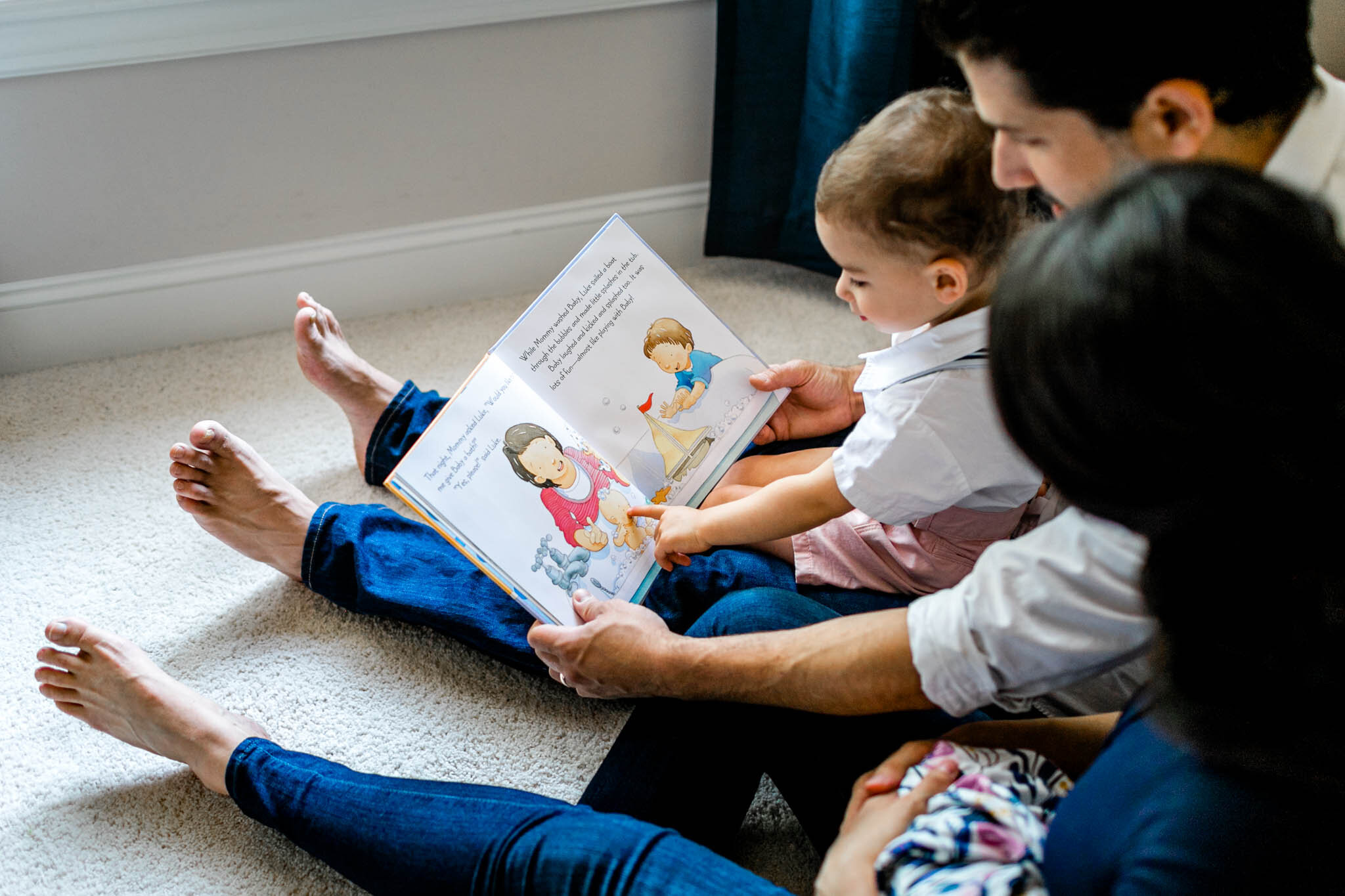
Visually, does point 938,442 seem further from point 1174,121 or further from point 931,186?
point 1174,121

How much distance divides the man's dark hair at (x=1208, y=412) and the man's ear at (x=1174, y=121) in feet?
0.49

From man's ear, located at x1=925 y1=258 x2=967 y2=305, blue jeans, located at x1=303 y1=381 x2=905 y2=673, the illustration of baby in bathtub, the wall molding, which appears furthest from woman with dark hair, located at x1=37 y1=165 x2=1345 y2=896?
the wall molding

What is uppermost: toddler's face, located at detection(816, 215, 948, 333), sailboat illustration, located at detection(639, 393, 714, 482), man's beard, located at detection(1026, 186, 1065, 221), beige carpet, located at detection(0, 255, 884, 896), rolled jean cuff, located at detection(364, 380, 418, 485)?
man's beard, located at detection(1026, 186, 1065, 221)

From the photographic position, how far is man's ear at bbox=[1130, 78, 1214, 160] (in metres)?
0.62

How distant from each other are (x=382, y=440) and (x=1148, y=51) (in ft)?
3.52

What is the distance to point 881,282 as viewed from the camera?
93 cm

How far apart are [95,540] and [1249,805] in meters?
1.43

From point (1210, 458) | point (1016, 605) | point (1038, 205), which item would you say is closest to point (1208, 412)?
point (1210, 458)

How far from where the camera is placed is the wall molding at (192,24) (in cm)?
141

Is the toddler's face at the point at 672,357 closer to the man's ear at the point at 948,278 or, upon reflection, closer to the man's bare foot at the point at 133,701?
the man's ear at the point at 948,278

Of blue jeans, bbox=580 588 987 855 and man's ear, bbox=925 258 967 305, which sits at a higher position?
man's ear, bbox=925 258 967 305

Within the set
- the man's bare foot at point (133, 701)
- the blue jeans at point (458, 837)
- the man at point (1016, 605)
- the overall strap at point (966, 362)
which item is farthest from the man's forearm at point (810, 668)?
the man's bare foot at point (133, 701)

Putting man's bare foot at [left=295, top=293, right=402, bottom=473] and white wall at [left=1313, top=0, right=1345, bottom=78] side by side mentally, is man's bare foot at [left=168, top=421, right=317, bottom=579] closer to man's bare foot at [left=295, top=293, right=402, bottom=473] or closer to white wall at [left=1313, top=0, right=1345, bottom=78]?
man's bare foot at [left=295, top=293, right=402, bottom=473]

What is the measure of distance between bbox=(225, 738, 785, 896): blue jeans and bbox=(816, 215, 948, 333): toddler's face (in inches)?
21.5
